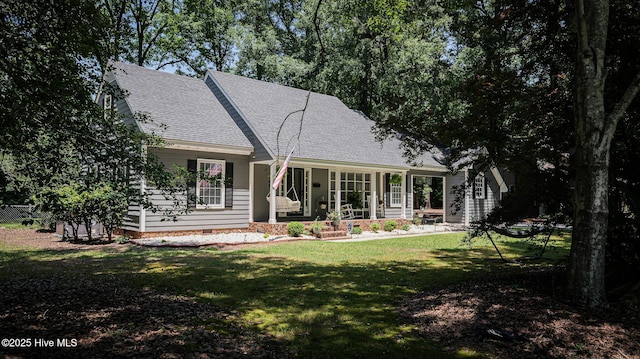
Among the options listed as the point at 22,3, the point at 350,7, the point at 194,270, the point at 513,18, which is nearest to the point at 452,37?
the point at 350,7

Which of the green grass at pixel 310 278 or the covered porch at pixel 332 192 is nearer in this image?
the green grass at pixel 310 278

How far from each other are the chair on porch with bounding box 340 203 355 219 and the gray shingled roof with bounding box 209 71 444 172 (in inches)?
87.5

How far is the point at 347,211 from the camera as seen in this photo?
62.2 feet

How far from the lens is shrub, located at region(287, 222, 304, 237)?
14.4 metres

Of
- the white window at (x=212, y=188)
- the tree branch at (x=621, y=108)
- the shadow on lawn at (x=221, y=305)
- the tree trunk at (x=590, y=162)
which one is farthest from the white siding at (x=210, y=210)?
the tree branch at (x=621, y=108)

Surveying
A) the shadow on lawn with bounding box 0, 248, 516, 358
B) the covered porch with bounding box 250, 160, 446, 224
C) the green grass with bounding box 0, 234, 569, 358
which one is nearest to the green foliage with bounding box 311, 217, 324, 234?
the covered porch with bounding box 250, 160, 446, 224

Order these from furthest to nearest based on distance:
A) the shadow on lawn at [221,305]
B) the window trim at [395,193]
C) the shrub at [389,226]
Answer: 1. the window trim at [395,193]
2. the shrub at [389,226]
3. the shadow on lawn at [221,305]

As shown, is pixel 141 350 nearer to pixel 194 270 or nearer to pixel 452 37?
pixel 194 270

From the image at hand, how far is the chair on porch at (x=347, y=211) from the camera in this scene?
17.9 meters

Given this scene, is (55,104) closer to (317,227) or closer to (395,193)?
(317,227)

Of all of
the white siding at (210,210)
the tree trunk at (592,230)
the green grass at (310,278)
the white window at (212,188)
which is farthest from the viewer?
the white window at (212,188)

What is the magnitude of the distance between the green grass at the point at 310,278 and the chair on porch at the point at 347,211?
564cm

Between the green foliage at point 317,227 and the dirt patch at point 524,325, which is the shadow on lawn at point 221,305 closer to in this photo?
the dirt patch at point 524,325

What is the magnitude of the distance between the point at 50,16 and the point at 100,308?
3.48 metres
